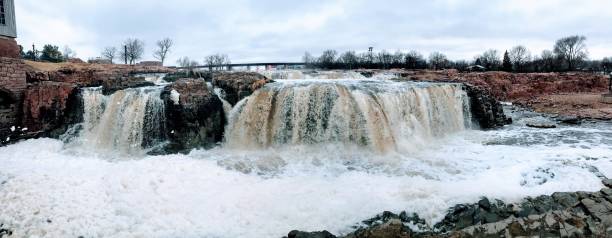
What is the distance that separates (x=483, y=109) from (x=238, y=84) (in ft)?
32.7

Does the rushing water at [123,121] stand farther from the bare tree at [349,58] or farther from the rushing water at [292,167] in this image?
the bare tree at [349,58]

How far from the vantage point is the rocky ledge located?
689 centimetres

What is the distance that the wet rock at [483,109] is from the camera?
16.8m

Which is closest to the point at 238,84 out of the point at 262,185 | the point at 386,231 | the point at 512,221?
the point at 262,185

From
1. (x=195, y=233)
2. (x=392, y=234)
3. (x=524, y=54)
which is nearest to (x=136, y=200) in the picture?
(x=195, y=233)

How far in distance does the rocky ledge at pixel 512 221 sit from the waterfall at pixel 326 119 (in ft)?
15.5

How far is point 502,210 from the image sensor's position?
7543 millimetres

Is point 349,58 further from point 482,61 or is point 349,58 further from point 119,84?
point 119,84

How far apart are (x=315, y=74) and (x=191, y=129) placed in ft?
47.2

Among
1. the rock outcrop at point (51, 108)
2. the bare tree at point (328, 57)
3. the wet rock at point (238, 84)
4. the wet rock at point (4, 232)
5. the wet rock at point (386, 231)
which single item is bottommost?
the wet rock at point (4, 232)

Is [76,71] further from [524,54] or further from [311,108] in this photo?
[524,54]

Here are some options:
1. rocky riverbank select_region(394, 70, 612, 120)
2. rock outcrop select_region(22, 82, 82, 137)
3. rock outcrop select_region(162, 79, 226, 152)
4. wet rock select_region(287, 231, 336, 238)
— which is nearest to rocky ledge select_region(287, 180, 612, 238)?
wet rock select_region(287, 231, 336, 238)

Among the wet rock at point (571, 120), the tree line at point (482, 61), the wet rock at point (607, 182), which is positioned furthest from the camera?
the tree line at point (482, 61)

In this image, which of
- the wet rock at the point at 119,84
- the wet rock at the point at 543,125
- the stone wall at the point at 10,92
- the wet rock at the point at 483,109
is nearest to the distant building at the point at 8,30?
the stone wall at the point at 10,92
